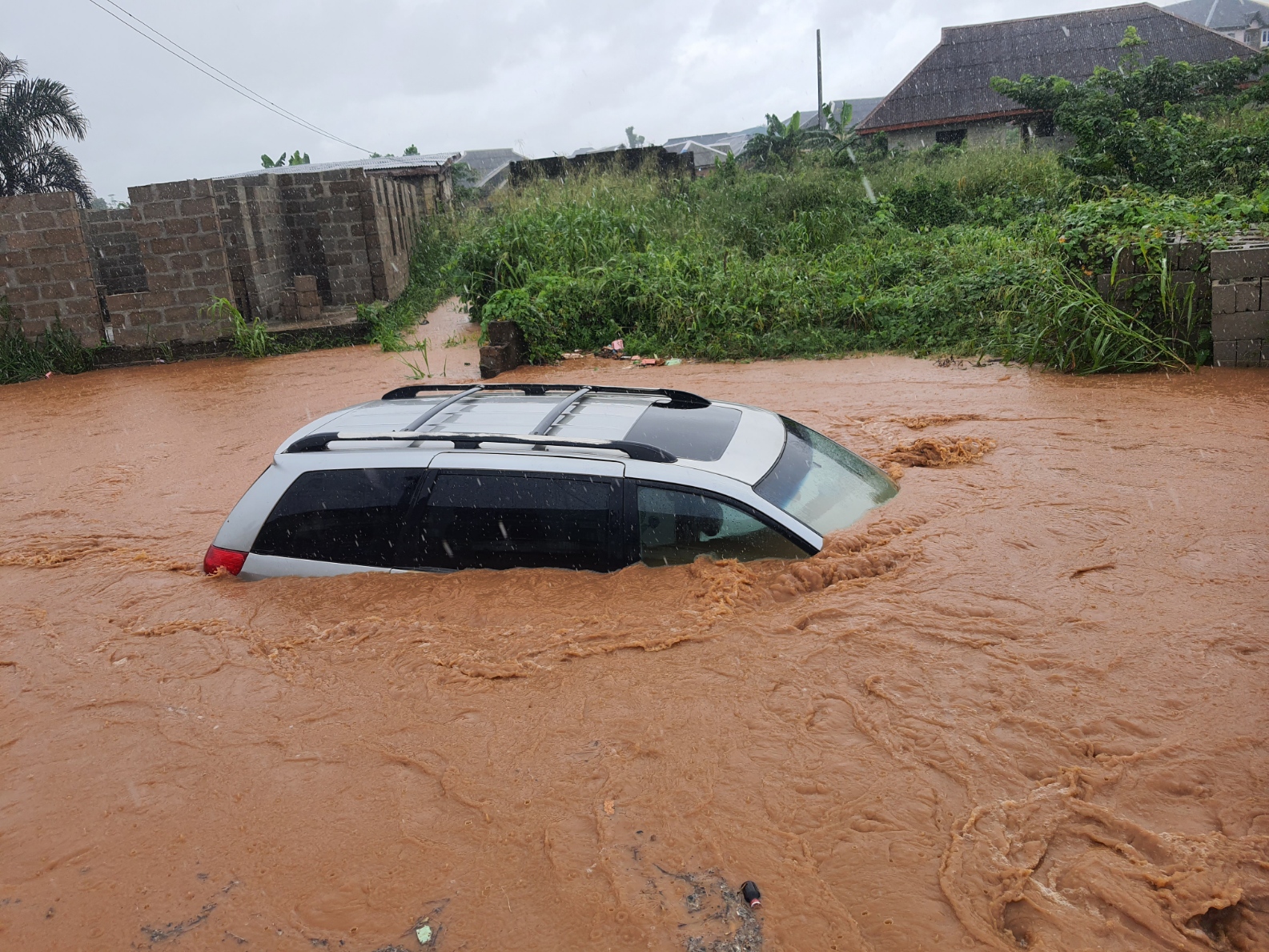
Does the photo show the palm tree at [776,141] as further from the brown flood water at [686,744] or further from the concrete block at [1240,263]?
the brown flood water at [686,744]

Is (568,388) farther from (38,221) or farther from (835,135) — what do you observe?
(835,135)

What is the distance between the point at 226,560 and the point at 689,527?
2362mm

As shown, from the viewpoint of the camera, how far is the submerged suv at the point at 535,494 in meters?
4.14

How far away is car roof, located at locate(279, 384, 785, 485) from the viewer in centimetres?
433

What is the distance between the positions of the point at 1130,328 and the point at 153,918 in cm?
1037

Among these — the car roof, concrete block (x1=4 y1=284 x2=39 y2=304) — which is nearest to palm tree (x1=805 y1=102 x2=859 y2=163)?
concrete block (x1=4 y1=284 x2=39 y2=304)

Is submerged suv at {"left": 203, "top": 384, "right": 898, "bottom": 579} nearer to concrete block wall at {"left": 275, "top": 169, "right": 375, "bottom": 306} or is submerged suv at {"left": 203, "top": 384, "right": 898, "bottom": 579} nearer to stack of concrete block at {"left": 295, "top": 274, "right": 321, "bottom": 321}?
stack of concrete block at {"left": 295, "top": 274, "right": 321, "bottom": 321}

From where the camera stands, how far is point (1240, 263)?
9555 millimetres

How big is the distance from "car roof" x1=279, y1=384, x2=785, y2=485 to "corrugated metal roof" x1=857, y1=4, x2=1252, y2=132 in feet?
94.6

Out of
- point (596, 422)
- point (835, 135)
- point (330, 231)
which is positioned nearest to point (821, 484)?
point (596, 422)

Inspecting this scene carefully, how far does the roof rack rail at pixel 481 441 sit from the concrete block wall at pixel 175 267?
12263 millimetres

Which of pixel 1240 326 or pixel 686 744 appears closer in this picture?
pixel 686 744

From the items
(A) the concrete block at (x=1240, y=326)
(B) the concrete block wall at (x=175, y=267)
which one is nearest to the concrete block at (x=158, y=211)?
(B) the concrete block wall at (x=175, y=267)

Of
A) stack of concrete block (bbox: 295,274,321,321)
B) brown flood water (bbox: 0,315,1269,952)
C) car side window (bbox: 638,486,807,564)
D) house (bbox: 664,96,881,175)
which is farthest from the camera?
house (bbox: 664,96,881,175)
